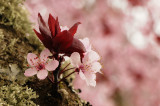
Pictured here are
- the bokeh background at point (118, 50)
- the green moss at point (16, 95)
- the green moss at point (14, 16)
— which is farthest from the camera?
the bokeh background at point (118, 50)

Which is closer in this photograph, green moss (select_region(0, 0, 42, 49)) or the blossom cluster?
the blossom cluster

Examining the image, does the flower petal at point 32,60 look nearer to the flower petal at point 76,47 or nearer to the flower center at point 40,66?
the flower center at point 40,66

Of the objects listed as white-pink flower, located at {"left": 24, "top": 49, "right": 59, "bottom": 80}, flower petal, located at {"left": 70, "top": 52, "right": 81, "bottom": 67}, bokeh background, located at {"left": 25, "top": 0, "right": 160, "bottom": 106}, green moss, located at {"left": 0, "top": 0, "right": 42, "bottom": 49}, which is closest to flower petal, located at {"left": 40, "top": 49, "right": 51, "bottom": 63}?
white-pink flower, located at {"left": 24, "top": 49, "right": 59, "bottom": 80}

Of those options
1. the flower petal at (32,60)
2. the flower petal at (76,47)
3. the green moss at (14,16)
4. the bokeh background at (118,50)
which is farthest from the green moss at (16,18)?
the bokeh background at (118,50)

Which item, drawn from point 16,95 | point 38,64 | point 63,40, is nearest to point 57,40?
point 63,40

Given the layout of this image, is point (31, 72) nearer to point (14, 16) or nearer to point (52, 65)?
point (52, 65)

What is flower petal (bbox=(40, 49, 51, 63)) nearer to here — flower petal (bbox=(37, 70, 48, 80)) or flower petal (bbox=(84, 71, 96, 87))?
flower petal (bbox=(37, 70, 48, 80))

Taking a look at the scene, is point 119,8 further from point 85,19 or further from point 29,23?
point 29,23

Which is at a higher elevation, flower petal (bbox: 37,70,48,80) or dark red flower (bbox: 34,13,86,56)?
dark red flower (bbox: 34,13,86,56)

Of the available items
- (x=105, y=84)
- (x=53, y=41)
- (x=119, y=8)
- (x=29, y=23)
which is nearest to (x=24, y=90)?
(x=53, y=41)
